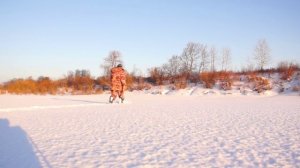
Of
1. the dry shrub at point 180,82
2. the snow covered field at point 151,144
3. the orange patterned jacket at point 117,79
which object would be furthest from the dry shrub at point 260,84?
the snow covered field at point 151,144

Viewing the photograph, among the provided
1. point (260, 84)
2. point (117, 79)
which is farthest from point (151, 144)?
point (260, 84)

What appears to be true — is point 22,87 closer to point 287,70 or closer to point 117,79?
point 117,79

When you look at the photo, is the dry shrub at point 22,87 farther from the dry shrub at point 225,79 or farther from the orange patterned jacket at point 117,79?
the orange patterned jacket at point 117,79

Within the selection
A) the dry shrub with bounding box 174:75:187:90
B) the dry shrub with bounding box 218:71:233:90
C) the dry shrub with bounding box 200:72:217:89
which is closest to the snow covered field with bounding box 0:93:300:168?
the dry shrub with bounding box 218:71:233:90

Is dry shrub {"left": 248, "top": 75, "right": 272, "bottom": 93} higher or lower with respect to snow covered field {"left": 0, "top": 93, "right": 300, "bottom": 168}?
higher

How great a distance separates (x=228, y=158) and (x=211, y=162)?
1.31 feet

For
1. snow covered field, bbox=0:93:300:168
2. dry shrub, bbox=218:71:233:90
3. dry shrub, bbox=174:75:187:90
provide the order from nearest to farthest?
snow covered field, bbox=0:93:300:168 < dry shrub, bbox=218:71:233:90 < dry shrub, bbox=174:75:187:90

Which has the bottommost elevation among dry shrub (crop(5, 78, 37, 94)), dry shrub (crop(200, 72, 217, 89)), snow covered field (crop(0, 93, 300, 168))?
snow covered field (crop(0, 93, 300, 168))

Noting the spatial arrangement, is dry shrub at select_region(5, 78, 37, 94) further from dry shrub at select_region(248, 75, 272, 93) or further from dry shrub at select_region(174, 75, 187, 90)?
dry shrub at select_region(248, 75, 272, 93)

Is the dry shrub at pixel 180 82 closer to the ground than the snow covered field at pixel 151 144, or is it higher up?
higher up

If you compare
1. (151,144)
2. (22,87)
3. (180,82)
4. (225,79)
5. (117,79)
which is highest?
(225,79)

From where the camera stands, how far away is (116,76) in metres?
18.1

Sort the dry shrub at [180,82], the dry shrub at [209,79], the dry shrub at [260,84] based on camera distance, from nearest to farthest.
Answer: the dry shrub at [260,84] < the dry shrub at [209,79] < the dry shrub at [180,82]

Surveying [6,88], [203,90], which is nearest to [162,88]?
[203,90]
